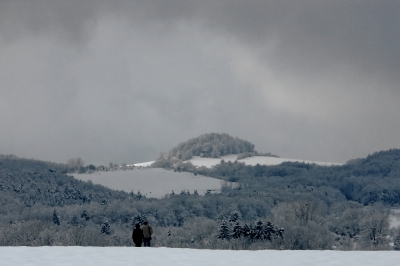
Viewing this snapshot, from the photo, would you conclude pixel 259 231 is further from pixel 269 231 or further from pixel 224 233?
pixel 224 233

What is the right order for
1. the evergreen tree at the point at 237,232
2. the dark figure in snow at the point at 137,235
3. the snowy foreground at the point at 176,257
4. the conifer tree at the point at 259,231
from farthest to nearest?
the evergreen tree at the point at 237,232, the conifer tree at the point at 259,231, the dark figure in snow at the point at 137,235, the snowy foreground at the point at 176,257

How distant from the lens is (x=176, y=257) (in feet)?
96.6

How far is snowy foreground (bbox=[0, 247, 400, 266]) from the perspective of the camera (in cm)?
2694

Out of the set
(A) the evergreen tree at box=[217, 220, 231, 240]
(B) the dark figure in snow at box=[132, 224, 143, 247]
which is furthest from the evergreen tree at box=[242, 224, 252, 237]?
(B) the dark figure in snow at box=[132, 224, 143, 247]

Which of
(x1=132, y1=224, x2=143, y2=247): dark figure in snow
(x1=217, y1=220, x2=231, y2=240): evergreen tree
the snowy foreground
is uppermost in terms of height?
(x1=132, y1=224, x2=143, y2=247): dark figure in snow

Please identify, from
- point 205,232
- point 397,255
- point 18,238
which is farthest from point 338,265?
point 205,232

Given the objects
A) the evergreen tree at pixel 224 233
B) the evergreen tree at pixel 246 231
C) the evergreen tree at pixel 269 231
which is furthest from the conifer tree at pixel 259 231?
the evergreen tree at pixel 224 233

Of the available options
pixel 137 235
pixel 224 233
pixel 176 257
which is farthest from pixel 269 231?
pixel 176 257

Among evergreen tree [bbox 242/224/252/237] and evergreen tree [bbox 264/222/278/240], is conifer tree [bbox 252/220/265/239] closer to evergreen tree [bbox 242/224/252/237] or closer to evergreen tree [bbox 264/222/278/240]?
evergreen tree [bbox 264/222/278/240]

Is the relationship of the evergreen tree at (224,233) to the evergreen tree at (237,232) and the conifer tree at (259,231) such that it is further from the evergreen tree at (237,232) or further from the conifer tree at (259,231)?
the conifer tree at (259,231)

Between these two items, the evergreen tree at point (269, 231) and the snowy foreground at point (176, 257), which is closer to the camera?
the snowy foreground at point (176, 257)

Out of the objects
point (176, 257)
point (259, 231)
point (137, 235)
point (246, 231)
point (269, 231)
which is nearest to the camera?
point (176, 257)

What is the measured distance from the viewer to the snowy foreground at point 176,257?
2694 cm

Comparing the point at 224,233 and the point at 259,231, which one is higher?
the point at 259,231
